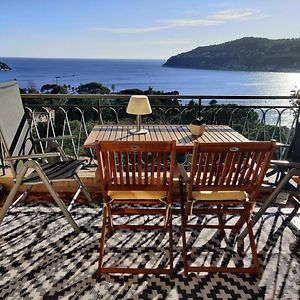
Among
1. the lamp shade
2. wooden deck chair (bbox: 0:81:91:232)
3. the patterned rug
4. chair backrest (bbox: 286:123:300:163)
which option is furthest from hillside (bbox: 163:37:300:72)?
wooden deck chair (bbox: 0:81:91:232)

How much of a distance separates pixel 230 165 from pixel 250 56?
4866 millimetres

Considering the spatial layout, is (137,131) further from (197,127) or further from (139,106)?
(197,127)

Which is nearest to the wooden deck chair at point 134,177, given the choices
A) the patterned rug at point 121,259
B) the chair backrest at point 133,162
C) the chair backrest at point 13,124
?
the chair backrest at point 133,162

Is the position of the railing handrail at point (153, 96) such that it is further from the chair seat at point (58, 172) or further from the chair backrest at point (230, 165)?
the chair backrest at point (230, 165)

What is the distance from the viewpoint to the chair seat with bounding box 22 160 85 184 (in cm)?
255

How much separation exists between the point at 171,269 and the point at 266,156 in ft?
3.33

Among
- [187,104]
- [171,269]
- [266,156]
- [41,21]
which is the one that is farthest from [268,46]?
[41,21]

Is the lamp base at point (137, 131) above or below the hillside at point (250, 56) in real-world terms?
below

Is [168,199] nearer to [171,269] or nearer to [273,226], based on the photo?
[171,269]

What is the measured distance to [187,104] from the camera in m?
3.66

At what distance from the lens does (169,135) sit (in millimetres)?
2768

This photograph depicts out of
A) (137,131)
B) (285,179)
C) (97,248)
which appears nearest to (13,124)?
(137,131)

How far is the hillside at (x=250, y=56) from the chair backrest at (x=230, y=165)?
4.08m

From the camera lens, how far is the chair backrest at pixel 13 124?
258 cm
